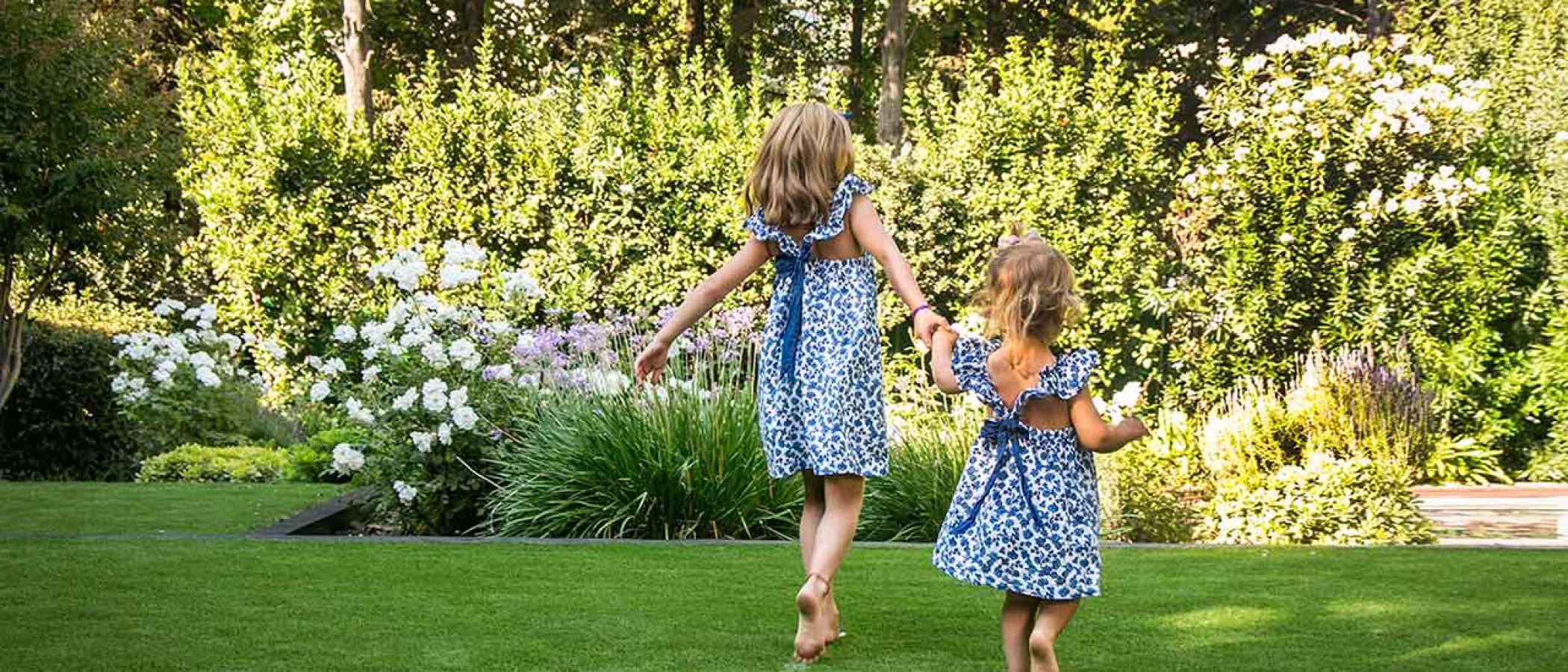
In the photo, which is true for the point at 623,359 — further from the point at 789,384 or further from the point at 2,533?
the point at 789,384

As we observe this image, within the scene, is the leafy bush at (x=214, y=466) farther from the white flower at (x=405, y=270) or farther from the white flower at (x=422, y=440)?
the white flower at (x=422, y=440)

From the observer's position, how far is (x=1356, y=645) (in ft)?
15.4

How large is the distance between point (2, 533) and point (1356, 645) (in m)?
5.31

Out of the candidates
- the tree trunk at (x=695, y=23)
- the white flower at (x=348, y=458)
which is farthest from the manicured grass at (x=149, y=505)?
the tree trunk at (x=695, y=23)

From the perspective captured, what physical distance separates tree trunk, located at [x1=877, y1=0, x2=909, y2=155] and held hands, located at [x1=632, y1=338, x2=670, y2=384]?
469 inches

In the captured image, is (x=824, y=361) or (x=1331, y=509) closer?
(x=824, y=361)

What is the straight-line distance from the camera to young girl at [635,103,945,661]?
181 inches

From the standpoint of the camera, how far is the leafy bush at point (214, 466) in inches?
410

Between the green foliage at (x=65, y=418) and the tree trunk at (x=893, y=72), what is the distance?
7.80m

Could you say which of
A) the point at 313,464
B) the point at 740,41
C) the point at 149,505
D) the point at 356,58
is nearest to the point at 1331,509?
the point at 149,505

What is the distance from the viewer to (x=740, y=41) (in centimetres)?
2022

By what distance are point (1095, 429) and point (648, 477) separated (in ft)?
11.9

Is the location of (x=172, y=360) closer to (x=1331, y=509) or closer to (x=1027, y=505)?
(x=1331, y=509)

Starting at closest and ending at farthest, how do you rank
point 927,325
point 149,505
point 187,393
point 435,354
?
point 927,325, point 435,354, point 149,505, point 187,393
